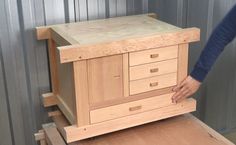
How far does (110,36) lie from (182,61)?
0.90 feet

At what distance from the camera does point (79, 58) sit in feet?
3.52

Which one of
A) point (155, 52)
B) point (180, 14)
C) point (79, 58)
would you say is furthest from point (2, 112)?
point (180, 14)

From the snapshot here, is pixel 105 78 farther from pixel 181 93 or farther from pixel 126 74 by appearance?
pixel 181 93

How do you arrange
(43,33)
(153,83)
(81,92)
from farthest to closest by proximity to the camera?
(43,33)
(153,83)
(81,92)

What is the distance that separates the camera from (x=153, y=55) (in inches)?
46.5

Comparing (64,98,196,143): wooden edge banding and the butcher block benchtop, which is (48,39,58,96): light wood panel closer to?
the butcher block benchtop

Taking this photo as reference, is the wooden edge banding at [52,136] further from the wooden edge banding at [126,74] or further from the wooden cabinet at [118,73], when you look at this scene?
the wooden edge banding at [126,74]

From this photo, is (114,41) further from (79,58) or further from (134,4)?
(134,4)

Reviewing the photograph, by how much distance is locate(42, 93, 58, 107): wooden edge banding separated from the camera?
4.59 feet

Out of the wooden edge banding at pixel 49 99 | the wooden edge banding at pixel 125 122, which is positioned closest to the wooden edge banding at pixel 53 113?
the wooden edge banding at pixel 49 99

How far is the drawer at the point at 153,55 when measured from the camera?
1.16 m

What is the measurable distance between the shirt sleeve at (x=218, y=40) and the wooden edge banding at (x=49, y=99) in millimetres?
565

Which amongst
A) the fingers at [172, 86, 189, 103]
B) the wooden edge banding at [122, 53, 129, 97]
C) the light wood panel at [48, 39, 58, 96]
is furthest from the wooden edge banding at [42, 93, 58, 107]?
the fingers at [172, 86, 189, 103]

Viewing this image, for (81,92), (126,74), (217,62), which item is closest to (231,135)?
(217,62)
